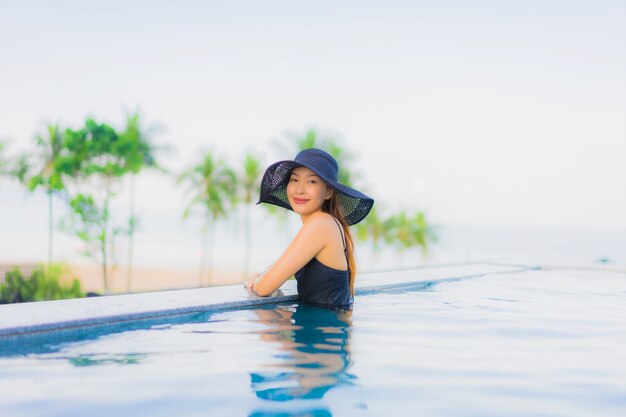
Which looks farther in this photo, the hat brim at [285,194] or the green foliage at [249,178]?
the green foliage at [249,178]

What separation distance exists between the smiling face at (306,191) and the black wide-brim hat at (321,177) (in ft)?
0.25

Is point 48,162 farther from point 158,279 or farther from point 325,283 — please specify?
point 325,283

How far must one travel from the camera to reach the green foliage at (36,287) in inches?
1033

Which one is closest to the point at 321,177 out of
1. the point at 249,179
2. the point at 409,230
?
the point at 249,179

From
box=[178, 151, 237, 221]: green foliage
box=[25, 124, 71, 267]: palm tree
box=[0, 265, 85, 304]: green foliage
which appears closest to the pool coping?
box=[0, 265, 85, 304]: green foliage

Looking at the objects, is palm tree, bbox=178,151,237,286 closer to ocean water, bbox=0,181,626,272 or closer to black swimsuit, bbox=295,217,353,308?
ocean water, bbox=0,181,626,272

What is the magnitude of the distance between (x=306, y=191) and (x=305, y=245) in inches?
15.7

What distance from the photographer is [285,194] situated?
4.36 meters

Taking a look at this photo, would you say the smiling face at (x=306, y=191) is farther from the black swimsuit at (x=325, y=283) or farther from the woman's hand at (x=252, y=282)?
the woman's hand at (x=252, y=282)

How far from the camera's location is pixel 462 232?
240 ft

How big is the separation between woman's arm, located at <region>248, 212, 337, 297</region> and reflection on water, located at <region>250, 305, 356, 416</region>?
0.30 meters

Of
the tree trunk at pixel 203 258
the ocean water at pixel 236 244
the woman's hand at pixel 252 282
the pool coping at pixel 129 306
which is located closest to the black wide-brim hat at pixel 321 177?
the woman's hand at pixel 252 282

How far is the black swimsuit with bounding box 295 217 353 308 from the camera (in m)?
3.89

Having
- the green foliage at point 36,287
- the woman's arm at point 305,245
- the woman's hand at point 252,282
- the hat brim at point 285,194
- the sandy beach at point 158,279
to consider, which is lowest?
the sandy beach at point 158,279
